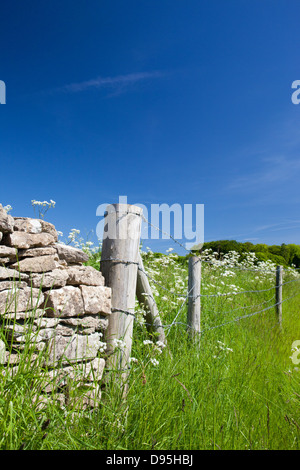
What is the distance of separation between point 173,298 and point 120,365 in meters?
2.10

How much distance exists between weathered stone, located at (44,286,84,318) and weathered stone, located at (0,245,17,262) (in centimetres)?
38

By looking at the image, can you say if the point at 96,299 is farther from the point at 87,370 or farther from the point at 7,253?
the point at 7,253

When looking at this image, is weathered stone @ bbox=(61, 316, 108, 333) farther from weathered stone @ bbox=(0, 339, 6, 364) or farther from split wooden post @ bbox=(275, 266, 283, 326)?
split wooden post @ bbox=(275, 266, 283, 326)

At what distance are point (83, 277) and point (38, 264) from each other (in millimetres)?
434

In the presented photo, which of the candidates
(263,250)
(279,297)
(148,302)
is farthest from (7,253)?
(263,250)

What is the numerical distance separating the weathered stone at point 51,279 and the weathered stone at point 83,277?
9 centimetres

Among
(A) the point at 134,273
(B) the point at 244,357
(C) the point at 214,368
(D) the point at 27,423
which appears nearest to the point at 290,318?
(B) the point at 244,357

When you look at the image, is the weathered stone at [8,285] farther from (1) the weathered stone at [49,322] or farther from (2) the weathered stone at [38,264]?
(1) the weathered stone at [49,322]

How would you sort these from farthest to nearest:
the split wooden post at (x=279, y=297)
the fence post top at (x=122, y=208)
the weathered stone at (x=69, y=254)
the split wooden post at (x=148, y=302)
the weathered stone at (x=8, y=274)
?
1. the split wooden post at (x=279, y=297)
2. the split wooden post at (x=148, y=302)
3. the fence post top at (x=122, y=208)
4. the weathered stone at (x=69, y=254)
5. the weathered stone at (x=8, y=274)

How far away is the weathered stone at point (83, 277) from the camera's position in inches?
119

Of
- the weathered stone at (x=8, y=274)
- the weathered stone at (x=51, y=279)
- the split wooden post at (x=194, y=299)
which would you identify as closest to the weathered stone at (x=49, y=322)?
the weathered stone at (x=51, y=279)

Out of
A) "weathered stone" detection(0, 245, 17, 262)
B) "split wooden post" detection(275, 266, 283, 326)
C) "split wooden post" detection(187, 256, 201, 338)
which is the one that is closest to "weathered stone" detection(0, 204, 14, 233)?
"weathered stone" detection(0, 245, 17, 262)

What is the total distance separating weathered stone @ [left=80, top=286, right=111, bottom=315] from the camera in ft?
9.77
